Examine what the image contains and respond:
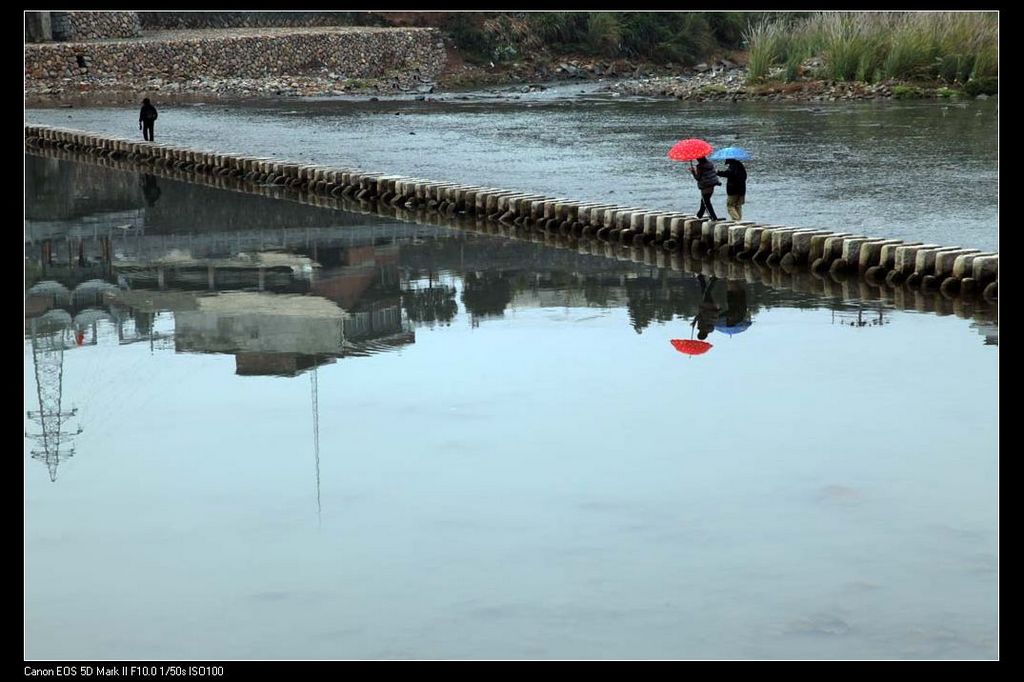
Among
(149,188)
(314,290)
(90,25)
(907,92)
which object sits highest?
(90,25)

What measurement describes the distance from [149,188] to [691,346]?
75.3 ft

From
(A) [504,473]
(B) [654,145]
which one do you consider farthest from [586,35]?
(A) [504,473]

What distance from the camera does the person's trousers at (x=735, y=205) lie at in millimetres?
28141

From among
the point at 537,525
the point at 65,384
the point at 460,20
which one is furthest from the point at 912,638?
the point at 460,20

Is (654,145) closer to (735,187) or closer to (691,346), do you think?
(735,187)

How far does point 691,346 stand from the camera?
20781mm

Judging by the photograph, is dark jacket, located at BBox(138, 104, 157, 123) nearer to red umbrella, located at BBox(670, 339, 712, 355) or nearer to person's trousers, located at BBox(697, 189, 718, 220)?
person's trousers, located at BBox(697, 189, 718, 220)

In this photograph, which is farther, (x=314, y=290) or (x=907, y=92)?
(x=907, y=92)

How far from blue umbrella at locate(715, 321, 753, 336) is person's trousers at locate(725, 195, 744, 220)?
20.6ft

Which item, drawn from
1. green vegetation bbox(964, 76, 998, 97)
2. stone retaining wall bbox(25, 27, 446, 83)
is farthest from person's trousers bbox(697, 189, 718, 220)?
stone retaining wall bbox(25, 27, 446, 83)

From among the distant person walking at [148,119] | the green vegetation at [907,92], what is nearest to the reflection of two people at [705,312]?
the distant person walking at [148,119]

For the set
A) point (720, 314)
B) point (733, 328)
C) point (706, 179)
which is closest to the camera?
point (733, 328)

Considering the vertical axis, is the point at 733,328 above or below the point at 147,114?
below
